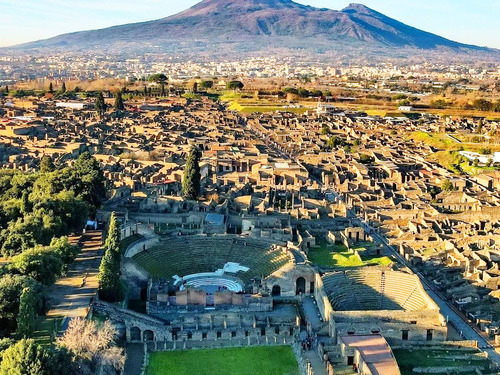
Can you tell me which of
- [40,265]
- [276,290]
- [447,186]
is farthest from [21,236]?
[447,186]

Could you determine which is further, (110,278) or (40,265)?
(110,278)

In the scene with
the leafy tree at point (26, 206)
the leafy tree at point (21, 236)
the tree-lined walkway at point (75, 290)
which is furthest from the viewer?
the leafy tree at point (26, 206)

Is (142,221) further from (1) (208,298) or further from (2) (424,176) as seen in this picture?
(2) (424,176)

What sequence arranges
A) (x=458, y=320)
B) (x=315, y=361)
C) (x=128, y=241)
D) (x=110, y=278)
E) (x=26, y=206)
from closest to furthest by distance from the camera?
(x=315, y=361) → (x=110, y=278) → (x=458, y=320) → (x=128, y=241) → (x=26, y=206)

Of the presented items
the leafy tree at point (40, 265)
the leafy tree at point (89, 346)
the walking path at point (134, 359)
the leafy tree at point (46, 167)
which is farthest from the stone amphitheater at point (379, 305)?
the leafy tree at point (46, 167)

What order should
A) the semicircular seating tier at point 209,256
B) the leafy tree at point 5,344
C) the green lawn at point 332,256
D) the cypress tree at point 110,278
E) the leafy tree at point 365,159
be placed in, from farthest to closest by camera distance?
1. the leafy tree at point 365,159
2. the green lawn at point 332,256
3. the semicircular seating tier at point 209,256
4. the cypress tree at point 110,278
5. the leafy tree at point 5,344

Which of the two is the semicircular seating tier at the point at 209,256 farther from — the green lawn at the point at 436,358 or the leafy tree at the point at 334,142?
the leafy tree at the point at 334,142

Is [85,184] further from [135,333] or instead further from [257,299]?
[257,299]

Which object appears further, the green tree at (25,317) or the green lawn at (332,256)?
the green lawn at (332,256)

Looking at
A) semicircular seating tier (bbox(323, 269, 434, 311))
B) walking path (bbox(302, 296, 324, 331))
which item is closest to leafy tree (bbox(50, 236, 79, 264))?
walking path (bbox(302, 296, 324, 331))
